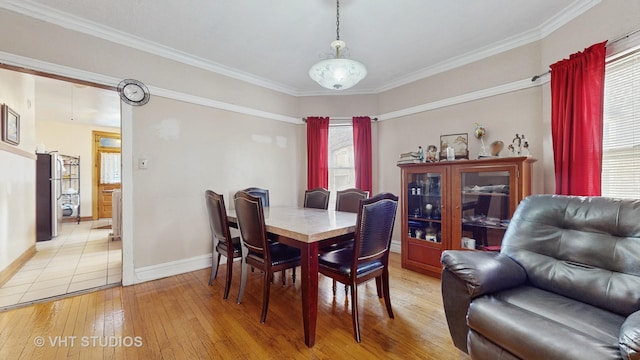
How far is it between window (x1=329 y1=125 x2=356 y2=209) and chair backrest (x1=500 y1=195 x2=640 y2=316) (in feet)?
8.60

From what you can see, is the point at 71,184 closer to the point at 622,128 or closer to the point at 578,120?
the point at 578,120

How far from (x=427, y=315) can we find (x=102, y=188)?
8420 mm

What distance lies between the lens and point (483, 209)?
108 inches

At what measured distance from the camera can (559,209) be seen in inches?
66.9

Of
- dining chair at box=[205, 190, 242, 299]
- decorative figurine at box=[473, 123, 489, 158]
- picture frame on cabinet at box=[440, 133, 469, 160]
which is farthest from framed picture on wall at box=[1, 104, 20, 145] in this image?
decorative figurine at box=[473, 123, 489, 158]

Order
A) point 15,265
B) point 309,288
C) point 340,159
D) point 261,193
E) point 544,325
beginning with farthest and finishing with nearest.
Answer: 1. point 340,159
2. point 261,193
3. point 15,265
4. point 309,288
5. point 544,325

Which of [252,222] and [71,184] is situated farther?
[71,184]

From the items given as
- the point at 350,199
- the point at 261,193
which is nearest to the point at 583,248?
A: the point at 350,199

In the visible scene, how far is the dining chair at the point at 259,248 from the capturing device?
1.97 m

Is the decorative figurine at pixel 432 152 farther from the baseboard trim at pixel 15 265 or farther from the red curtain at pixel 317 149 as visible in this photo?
the baseboard trim at pixel 15 265

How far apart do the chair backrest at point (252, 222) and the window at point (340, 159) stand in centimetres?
222

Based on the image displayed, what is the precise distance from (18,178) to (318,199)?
3.71 metres

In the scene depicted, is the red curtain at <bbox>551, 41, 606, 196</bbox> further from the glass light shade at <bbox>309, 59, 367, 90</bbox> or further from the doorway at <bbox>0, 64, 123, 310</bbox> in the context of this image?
the doorway at <bbox>0, 64, 123, 310</bbox>

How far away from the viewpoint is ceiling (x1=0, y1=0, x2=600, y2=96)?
2.25 m
